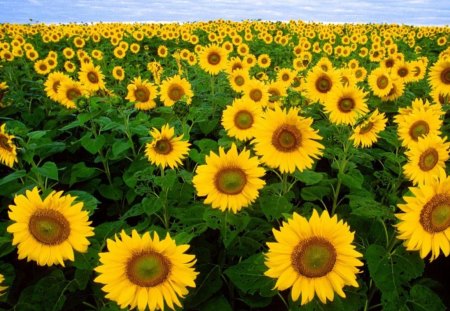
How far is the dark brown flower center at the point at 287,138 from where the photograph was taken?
8.54ft

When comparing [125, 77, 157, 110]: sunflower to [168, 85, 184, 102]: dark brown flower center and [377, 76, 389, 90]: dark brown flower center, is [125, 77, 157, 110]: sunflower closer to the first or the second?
[168, 85, 184, 102]: dark brown flower center

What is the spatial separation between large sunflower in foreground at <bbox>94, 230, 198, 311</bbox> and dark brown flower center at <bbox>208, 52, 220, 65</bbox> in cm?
514

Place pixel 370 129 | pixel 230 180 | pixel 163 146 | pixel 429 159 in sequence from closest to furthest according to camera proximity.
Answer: pixel 230 180 < pixel 429 159 < pixel 163 146 < pixel 370 129

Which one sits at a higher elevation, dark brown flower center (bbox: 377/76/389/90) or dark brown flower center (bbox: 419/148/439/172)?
dark brown flower center (bbox: 377/76/389/90)

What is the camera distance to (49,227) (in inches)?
82.4

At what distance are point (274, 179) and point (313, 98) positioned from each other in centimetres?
161

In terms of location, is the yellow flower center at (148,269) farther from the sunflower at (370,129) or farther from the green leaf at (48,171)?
the sunflower at (370,129)

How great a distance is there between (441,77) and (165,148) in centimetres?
389

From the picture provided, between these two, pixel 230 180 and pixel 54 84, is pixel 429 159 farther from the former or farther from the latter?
pixel 54 84

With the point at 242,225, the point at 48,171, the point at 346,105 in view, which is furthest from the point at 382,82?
the point at 48,171

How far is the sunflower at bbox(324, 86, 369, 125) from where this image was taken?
11.9 feet

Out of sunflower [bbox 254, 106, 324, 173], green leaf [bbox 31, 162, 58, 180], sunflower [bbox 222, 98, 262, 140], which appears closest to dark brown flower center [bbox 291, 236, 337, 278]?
sunflower [bbox 254, 106, 324, 173]

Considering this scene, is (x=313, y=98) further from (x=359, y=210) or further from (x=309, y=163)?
(x=359, y=210)

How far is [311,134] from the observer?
258 cm
